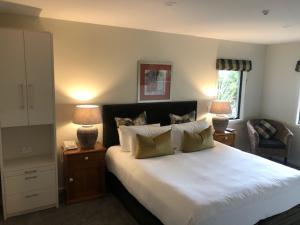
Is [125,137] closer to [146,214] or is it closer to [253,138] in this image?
[146,214]

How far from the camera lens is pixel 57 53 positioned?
3248 millimetres

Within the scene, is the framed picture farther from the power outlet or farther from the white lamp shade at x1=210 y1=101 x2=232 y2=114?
the power outlet

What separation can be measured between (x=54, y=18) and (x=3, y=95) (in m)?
1.17

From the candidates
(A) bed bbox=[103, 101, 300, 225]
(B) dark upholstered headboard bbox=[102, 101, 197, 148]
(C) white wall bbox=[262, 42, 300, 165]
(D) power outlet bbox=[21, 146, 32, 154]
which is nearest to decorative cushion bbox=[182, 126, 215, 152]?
(A) bed bbox=[103, 101, 300, 225]

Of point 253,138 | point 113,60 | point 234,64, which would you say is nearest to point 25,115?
point 113,60

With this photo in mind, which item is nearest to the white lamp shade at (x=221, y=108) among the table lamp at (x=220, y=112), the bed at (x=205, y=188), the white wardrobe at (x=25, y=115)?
the table lamp at (x=220, y=112)

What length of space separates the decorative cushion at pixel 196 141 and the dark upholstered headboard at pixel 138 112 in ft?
2.12

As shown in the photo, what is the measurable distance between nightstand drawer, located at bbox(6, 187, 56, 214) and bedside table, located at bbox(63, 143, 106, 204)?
217 millimetres

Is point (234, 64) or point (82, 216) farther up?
point (234, 64)

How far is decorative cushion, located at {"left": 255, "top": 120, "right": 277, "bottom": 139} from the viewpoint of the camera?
489 centimetres

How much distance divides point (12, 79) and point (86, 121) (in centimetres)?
96

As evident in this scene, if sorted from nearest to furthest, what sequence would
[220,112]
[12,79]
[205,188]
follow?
[205,188] < [12,79] < [220,112]

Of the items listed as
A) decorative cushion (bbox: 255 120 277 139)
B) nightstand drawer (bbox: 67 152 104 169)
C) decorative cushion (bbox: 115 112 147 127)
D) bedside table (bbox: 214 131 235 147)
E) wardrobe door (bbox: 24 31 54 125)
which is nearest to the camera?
wardrobe door (bbox: 24 31 54 125)

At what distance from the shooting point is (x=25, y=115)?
2.82 m
